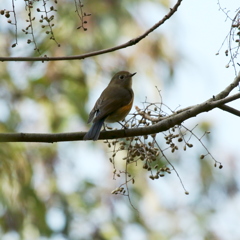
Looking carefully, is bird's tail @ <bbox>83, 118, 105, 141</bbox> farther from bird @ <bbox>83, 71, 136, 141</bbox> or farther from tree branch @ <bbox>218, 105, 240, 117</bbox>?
tree branch @ <bbox>218, 105, 240, 117</bbox>

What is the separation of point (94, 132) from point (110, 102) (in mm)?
936

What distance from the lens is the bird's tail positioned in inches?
138

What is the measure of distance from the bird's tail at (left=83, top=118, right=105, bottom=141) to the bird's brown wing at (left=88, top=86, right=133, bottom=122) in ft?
0.50

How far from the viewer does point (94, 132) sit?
377cm

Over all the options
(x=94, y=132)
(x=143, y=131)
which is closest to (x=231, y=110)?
(x=143, y=131)

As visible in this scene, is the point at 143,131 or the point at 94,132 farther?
the point at 94,132

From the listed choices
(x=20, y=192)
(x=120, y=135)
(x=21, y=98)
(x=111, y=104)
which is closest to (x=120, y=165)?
(x=21, y=98)

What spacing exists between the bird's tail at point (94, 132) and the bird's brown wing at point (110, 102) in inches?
6.1

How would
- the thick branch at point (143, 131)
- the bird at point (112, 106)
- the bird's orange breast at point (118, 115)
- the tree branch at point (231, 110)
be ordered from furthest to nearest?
the bird's orange breast at point (118, 115) < the bird at point (112, 106) < the tree branch at point (231, 110) < the thick branch at point (143, 131)

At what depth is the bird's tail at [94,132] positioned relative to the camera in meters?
3.49

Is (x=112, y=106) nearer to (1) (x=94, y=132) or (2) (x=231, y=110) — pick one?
(1) (x=94, y=132)

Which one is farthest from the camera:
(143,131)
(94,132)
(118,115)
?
(118,115)

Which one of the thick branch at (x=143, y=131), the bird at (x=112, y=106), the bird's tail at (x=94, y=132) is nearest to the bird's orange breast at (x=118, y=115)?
the bird at (x=112, y=106)

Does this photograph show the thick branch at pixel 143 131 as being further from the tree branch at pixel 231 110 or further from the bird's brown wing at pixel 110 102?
the bird's brown wing at pixel 110 102
